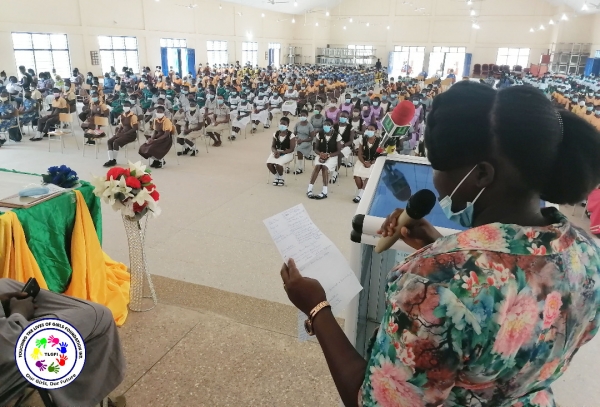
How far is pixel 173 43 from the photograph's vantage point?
21672 millimetres

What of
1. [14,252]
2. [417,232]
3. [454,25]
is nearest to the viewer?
[417,232]

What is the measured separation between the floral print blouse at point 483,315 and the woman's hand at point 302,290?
27 cm

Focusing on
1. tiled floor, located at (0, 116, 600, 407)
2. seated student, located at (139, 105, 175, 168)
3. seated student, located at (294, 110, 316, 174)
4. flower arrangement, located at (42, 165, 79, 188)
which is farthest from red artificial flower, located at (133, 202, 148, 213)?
seated student, located at (139, 105, 175, 168)

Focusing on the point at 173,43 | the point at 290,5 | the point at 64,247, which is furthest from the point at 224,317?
the point at 290,5

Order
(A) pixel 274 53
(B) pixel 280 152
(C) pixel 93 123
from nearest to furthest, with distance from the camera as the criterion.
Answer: (B) pixel 280 152, (C) pixel 93 123, (A) pixel 274 53

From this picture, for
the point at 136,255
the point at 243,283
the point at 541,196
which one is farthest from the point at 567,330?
the point at 243,283

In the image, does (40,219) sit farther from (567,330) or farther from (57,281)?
(567,330)

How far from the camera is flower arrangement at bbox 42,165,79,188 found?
11.1ft

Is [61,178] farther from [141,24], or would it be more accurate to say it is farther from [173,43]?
[173,43]

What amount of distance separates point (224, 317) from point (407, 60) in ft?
103

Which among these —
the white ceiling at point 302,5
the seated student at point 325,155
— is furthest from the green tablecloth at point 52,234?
the white ceiling at point 302,5

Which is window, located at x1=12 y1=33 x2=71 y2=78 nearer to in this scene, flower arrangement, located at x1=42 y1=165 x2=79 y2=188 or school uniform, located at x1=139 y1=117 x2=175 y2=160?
school uniform, located at x1=139 y1=117 x2=175 y2=160

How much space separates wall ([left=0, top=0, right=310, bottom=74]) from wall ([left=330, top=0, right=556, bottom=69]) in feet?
22.7

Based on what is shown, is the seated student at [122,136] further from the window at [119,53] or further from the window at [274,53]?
the window at [274,53]
